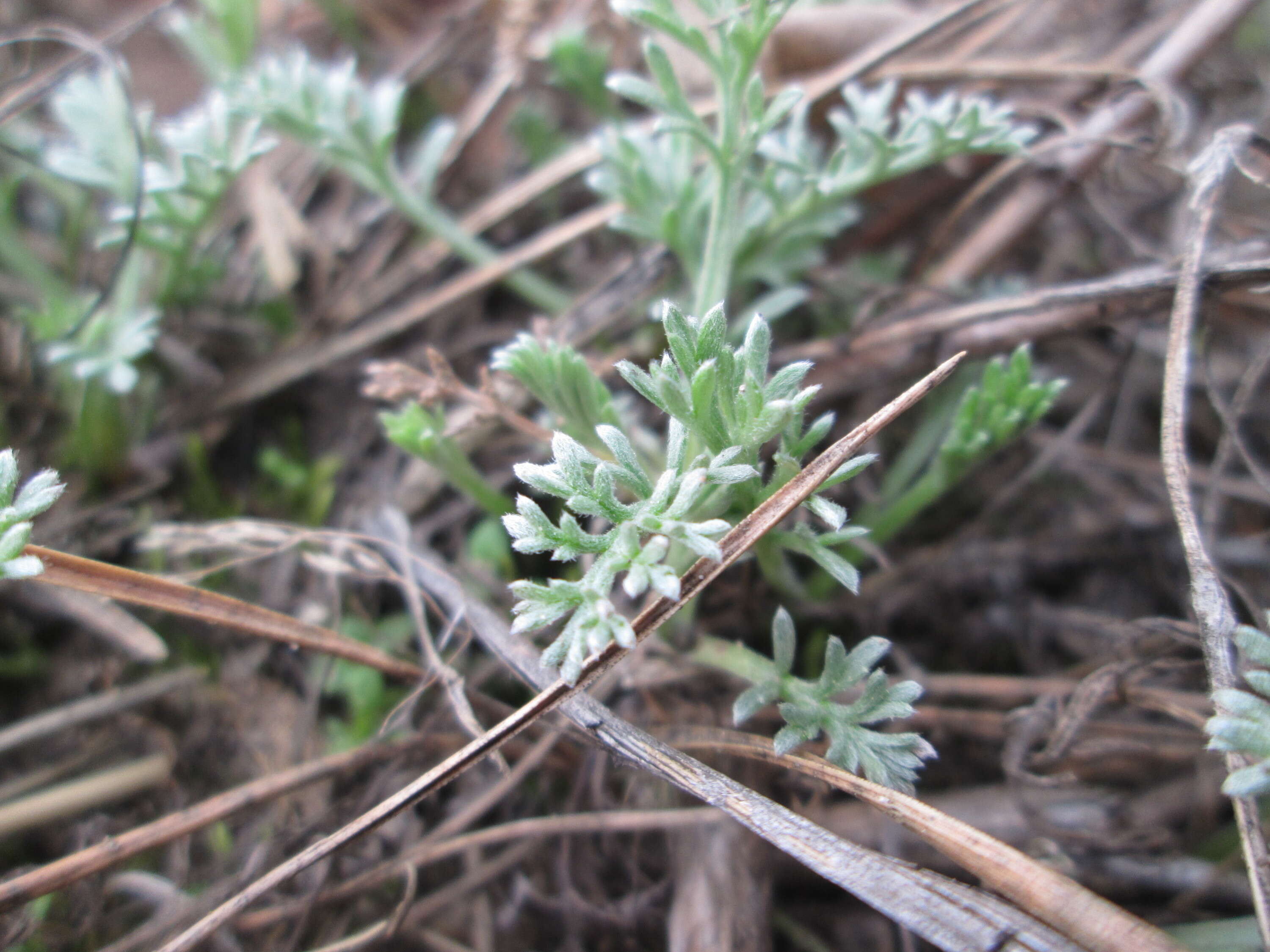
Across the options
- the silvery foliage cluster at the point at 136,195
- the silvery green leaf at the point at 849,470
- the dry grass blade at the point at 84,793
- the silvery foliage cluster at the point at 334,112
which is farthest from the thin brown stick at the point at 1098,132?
the dry grass blade at the point at 84,793

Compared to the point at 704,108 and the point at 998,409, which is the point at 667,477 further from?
the point at 704,108

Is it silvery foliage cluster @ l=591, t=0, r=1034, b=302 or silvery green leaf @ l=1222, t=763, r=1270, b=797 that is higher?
silvery foliage cluster @ l=591, t=0, r=1034, b=302

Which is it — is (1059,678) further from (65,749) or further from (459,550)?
(65,749)

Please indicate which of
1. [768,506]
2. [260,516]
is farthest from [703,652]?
[260,516]

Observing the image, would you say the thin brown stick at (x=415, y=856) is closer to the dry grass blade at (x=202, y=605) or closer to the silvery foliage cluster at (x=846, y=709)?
the dry grass blade at (x=202, y=605)

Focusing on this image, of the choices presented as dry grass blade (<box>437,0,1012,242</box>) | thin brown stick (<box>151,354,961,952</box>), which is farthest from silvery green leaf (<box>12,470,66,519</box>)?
dry grass blade (<box>437,0,1012,242</box>)

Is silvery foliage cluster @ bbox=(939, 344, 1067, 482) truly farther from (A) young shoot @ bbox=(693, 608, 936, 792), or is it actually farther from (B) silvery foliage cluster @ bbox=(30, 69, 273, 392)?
(B) silvery foliage cluster @ bbox=(30, 69, 273, 392)

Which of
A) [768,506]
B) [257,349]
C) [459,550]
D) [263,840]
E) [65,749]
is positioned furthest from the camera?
[257,349]
